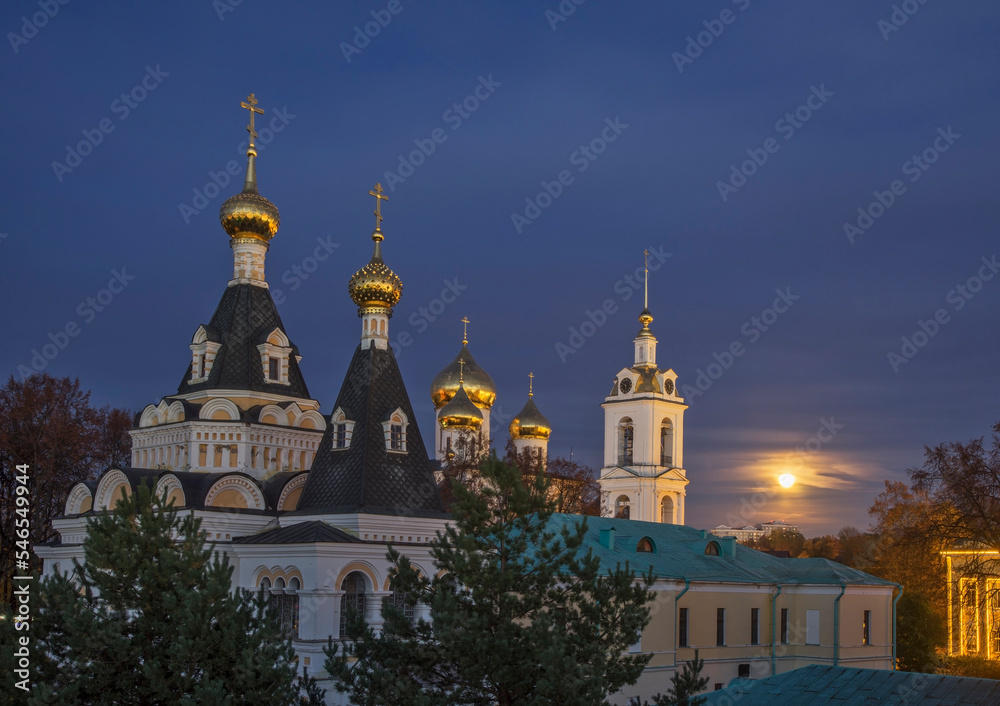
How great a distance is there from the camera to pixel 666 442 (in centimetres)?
5284

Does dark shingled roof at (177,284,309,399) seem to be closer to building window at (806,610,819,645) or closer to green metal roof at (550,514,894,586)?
green metal roof at (550,514,894,586)

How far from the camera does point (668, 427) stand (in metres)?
52.7

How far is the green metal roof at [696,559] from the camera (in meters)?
23.3

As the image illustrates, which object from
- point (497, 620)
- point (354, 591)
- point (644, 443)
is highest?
point (644, 443)

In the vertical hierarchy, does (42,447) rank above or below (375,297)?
below

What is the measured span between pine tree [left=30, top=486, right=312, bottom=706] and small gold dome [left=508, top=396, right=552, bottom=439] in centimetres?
3863

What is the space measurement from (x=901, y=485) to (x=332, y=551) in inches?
1008

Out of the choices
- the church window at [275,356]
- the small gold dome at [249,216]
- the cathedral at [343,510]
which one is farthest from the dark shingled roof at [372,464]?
the small gold dome at [249,216]

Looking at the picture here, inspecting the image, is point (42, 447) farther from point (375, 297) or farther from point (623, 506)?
point (623, 506)

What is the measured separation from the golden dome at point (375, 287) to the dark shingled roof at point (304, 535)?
573cm

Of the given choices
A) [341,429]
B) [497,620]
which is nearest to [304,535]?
[341,429]

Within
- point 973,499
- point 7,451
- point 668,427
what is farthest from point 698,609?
point 668,427

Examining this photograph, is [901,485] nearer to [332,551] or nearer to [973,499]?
[973,499]

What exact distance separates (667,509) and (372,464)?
105 feet
